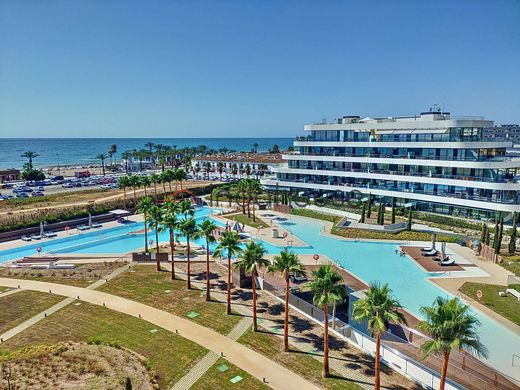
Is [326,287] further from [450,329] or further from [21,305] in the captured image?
[21,305]

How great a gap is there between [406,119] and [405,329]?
5661 cm

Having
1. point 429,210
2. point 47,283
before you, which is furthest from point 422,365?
point 429,210

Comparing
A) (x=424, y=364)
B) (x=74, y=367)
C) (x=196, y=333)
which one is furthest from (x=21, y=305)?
(x=424, y=364)

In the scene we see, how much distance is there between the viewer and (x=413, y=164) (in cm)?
6919

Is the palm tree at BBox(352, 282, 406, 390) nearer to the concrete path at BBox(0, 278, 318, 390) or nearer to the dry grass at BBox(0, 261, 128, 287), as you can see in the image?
the concrete path at BBox(0, 278, 318, 390)

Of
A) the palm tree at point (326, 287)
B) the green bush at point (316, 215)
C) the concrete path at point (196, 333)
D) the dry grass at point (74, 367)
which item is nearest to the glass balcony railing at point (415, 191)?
the green bush at point (316, 215)

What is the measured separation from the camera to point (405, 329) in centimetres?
2583

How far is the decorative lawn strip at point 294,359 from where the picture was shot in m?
23.1

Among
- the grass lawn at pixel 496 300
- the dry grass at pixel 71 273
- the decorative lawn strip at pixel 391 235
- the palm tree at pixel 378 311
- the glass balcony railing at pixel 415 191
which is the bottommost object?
the dry grass at pixel 71 273

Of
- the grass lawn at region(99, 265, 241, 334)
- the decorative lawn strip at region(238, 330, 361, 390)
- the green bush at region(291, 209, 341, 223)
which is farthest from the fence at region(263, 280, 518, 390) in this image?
the green bush at region(291, 209, 341, 223)

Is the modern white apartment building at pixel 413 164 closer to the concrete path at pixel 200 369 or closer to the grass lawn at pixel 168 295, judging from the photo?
the grass lawn at pixel 168 295

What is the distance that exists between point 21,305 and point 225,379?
71.3 feet

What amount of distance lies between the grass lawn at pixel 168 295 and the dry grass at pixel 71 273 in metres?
2.64

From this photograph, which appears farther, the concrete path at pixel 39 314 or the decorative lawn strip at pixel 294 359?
the concrete path at pixel 39 314
